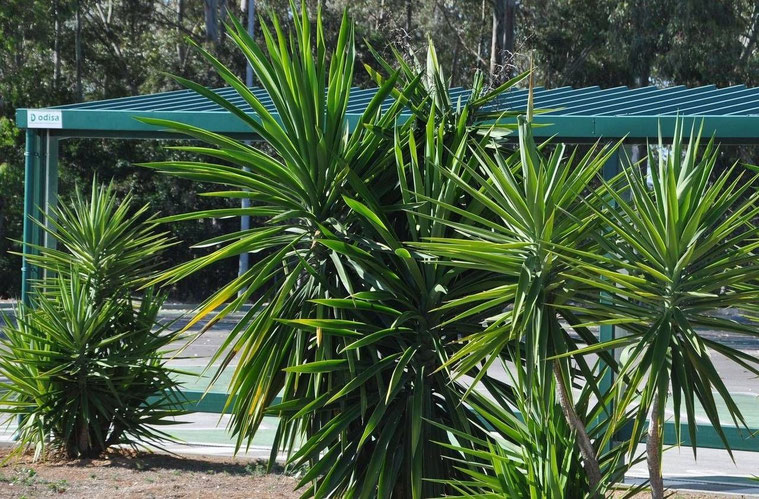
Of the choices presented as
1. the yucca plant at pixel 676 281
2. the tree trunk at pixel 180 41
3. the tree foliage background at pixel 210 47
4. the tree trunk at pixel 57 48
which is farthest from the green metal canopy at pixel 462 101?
the tree trunk at pixel 180 41

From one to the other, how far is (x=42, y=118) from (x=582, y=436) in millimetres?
6311

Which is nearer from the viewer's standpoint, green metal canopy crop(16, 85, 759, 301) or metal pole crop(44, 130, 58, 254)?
green metal canopy crop(16, 85, 759, 301)

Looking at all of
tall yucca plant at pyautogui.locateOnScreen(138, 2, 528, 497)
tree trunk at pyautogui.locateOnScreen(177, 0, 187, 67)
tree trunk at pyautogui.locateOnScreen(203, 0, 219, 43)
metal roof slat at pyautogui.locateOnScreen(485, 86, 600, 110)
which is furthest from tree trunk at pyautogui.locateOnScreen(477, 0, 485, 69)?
tall yucca plant at pyautogui.locateOnScreen(138, 2, 528, 497)

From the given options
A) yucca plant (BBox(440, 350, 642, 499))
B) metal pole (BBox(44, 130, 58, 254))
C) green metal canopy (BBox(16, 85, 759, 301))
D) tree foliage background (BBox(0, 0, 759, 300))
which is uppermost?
tree foliage background (BBox(0, 0, 759, 300))

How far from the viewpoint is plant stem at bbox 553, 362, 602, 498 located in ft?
13.4

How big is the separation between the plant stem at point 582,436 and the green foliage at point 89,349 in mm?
3872

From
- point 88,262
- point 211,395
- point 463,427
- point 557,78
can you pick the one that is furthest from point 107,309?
point 557,78

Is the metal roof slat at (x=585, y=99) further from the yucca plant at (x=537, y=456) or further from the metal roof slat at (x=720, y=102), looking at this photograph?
the yucca plant at (x=537, y=456)

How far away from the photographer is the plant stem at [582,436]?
408 centimetres

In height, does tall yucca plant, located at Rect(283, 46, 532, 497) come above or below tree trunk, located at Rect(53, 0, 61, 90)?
below

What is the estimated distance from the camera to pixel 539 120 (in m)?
7.40

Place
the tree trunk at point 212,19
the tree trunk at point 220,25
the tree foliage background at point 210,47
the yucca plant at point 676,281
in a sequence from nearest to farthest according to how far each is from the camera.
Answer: the yucca plant at point 676,281, the tree foliage background at point 210,47, the tree trunk at point 212,19, the tree trunk at point 220,25

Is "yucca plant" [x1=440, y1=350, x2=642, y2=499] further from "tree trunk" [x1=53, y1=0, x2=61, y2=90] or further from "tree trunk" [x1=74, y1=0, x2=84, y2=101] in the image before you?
"tree trunk" [x1=53, y1=0, x2=61, y2=90]

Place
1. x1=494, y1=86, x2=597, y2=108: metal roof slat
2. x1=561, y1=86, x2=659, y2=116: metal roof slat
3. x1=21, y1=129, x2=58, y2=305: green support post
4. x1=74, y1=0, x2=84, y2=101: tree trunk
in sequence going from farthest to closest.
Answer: x1=74, y1=0, x2=84, y2=101: tree trunk
x1=21, y1=129, x2=58, y2=305: green support post
x1=494, y1=86, x2=597, y2=108: metal roof slat
x1=561, y1=86, x2=659, y2=116: metal roof slat
